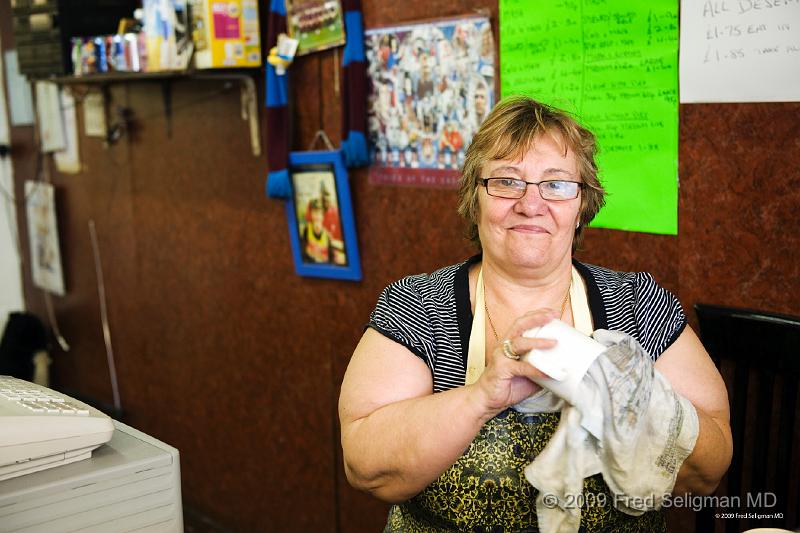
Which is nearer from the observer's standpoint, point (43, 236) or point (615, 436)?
point (615, 436)

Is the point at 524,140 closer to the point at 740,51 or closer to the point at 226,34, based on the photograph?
the point at 740,51

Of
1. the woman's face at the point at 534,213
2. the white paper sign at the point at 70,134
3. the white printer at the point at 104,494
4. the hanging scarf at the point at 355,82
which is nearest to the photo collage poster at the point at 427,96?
the hanging scarf at the point at 355,82

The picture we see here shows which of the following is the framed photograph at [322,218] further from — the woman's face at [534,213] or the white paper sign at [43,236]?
the white paper sign at [43,236]

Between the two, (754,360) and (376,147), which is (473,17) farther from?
(754,360)

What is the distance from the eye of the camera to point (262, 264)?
340cm

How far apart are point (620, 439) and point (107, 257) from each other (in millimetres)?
3489

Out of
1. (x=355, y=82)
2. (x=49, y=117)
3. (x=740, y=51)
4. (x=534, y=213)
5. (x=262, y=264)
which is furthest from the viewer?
(x=49, y=117)

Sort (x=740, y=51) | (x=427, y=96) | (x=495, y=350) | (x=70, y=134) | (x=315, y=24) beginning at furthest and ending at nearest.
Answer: (x=70, y=134) < (x=315, y=24) < (x=427, y=96) < (x=740, y=51) < (x=495, y=350)

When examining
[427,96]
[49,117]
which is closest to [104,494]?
[427,96]

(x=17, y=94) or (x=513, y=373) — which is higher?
(x=17, y=94)

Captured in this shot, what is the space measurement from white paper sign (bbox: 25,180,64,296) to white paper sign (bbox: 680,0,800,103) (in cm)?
374

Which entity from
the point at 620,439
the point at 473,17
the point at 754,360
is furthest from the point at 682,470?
the point at 473,17

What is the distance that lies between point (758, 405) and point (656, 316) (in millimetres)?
333

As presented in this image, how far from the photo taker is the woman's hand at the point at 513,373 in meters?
1.50
